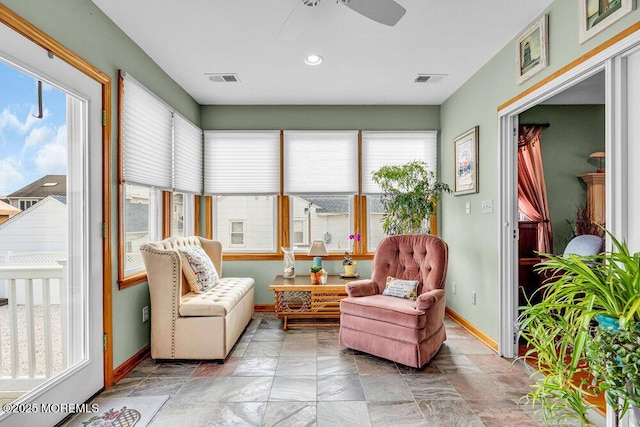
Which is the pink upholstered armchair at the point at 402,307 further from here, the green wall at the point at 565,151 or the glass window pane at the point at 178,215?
the glass window pane at the point at 178,215

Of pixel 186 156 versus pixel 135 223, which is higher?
pixel 186 156

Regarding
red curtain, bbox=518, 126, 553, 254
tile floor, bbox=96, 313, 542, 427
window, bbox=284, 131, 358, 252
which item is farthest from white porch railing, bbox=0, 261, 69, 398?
red curtain, bbox=518, 126, 553, 254

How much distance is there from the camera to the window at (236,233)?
448 centimetres

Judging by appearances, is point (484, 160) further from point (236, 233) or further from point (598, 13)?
point (236, 233)

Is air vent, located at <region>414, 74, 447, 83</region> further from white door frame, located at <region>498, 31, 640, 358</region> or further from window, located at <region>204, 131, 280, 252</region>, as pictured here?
window, located at <region>204, 131, 280, 252</region>

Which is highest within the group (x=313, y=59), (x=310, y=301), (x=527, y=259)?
(x=313, y=59)

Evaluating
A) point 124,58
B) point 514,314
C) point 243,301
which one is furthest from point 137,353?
point 514,314

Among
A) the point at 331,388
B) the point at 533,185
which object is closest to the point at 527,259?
the point at 533,185

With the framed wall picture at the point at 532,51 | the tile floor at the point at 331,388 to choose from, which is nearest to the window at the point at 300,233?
the tile floor at the point at 331,388

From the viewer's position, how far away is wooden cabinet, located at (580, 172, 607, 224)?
3568 mm

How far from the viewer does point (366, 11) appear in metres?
1.93

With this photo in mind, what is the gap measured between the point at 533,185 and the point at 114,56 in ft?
13.6

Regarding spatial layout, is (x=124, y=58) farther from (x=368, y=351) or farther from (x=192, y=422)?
(x=368, y=351)

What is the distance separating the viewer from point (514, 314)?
9.58ft
